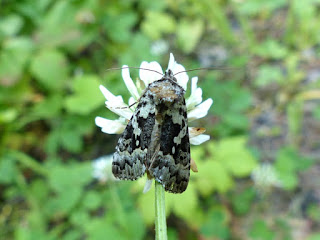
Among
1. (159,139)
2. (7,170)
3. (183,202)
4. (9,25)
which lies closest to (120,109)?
(159,139)

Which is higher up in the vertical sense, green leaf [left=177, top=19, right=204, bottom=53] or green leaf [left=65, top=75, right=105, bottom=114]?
green leaf [left=177, top=19, right=204, bottom=53]

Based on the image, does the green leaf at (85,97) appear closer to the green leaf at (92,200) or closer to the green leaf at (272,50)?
the green leaf at (92,200)

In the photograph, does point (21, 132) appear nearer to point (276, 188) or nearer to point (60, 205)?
point (60, 205)

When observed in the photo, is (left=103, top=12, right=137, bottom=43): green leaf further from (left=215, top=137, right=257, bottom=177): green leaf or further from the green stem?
the green stem

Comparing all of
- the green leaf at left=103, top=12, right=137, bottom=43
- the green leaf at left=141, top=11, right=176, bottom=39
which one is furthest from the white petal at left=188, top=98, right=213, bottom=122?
the green leaf at left=141, top=11, right=176, bottom=39

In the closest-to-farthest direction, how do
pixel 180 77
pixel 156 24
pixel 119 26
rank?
pixel 180 77
pixel 119 26
pixel 156 24

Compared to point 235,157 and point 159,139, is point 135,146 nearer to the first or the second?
point 159,139
